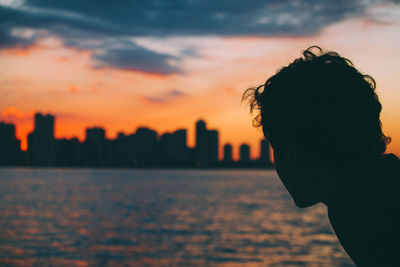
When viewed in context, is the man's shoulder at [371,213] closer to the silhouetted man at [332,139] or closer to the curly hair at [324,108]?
the silhouetted man at [332,139]

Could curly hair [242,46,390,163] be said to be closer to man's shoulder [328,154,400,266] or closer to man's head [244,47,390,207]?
man's head [244,47,390,207]

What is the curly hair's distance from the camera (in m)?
1.64

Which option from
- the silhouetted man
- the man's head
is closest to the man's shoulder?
the silhouetted man

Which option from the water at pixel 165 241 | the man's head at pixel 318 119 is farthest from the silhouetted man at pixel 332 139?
the water at pixel 165 241

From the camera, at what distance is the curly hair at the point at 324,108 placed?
5.37 ft

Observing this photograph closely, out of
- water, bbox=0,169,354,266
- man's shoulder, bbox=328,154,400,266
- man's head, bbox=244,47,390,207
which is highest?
man's head, bbox=244,47,390,207

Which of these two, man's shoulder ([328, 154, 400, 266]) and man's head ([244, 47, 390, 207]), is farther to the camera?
man's head ([244, 47, 390, 207])

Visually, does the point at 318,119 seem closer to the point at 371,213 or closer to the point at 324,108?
the point at 324,108

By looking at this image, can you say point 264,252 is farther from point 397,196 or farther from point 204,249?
point 397,196

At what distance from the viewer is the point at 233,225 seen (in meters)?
47.0

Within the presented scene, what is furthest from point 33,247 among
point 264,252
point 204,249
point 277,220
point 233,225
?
point 277,220

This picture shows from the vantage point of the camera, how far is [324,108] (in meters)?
1.63

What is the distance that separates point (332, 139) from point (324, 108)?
0.11 meters

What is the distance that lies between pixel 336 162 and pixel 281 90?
319mm
